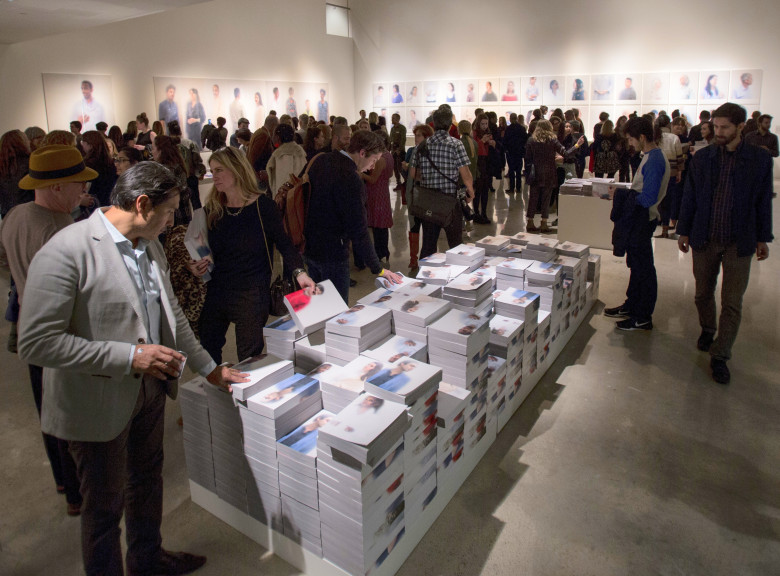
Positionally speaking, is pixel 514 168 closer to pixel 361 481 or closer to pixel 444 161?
pixel 444 161

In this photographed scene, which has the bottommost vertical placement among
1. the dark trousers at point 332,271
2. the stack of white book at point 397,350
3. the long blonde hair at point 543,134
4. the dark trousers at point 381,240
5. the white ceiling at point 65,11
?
the dark trousers at point 381,240

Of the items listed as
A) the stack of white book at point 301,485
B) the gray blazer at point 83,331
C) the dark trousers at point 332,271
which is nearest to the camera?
the gray blazer at point 83,331

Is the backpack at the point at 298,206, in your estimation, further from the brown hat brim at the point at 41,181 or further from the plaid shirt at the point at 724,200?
the plaid shirt at the point at 724,200

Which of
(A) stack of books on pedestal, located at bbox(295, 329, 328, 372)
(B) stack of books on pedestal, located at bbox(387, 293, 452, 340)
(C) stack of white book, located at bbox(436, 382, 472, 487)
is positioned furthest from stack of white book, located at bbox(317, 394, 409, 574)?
(B) stack of books on pedestal, located at bbox(387, 293, 452, 340)

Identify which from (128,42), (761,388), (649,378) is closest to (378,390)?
(649,378)

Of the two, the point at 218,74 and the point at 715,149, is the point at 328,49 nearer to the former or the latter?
the point at 218,74

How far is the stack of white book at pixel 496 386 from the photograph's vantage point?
3.18 metres

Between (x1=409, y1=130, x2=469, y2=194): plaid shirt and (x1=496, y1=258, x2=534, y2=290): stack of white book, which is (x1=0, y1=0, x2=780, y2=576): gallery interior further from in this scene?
(x1=409, y1=130, x2=469, y2=194): plaid shirt

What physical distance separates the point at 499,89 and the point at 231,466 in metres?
16.1

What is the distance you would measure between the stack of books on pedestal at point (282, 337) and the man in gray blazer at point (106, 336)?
81 cm

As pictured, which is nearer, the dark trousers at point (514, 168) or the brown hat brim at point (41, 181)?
the brown hat brim at point (41, 181)

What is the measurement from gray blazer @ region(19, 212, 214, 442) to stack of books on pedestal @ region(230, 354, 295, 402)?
49 cm

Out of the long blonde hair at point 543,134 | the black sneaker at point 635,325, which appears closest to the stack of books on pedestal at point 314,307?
the black sneaker at point 635,325

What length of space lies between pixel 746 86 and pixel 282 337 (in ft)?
48.5
